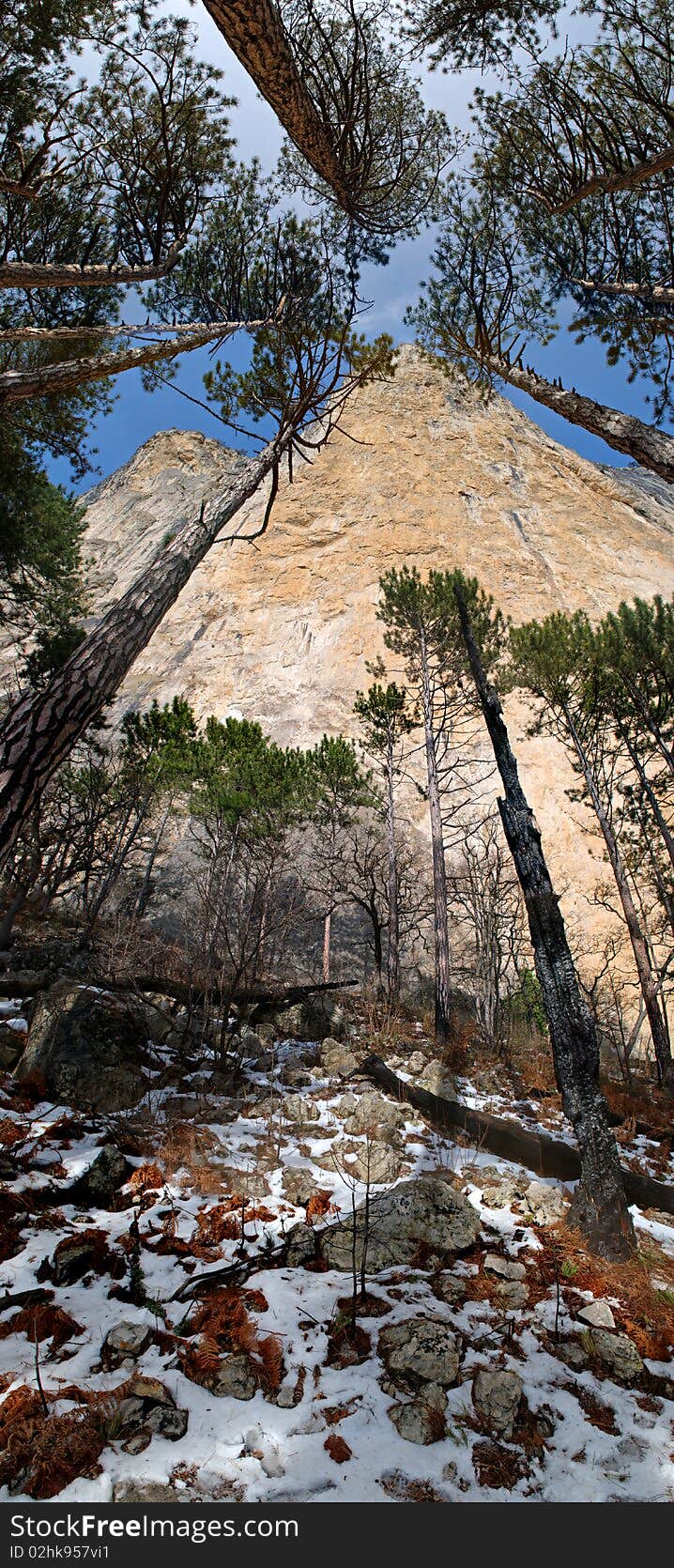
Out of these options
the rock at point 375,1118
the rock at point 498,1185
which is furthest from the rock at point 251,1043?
the rock at point 498,1185

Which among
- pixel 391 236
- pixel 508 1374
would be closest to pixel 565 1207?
pixel 508 1374

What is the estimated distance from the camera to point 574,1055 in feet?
16.1

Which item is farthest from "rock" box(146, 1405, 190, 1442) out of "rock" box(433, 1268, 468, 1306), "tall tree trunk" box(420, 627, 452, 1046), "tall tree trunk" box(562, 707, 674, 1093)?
"tall tree trunk" box(562, 707, 674, 1093)

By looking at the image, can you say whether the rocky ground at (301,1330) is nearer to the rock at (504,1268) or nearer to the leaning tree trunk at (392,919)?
the rock at (504,1268)

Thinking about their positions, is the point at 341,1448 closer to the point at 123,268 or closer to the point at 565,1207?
the point at 565,1207

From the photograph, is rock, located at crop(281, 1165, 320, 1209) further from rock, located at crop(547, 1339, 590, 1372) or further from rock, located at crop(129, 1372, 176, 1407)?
rock, located at crop(129, 1372, 176, 1407)

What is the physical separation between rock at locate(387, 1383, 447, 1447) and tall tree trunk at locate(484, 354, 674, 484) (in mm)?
5327

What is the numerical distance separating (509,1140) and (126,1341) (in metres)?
→ 4.73

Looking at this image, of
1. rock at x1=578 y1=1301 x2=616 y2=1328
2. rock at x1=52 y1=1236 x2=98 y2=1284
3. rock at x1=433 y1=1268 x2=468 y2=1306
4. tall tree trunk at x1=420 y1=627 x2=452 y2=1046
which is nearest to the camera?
rock at x1=52 y1=1236 x2=98 y2=1284

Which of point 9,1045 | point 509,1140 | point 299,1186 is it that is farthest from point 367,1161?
point 9,1045

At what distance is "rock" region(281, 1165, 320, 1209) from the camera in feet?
14.3

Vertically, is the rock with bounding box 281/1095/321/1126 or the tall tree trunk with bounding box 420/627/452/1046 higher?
the tall tree trunk with bounding box 420/627/452/1046

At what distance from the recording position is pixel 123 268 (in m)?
5.99

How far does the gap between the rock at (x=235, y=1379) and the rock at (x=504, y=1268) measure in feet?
5.47
